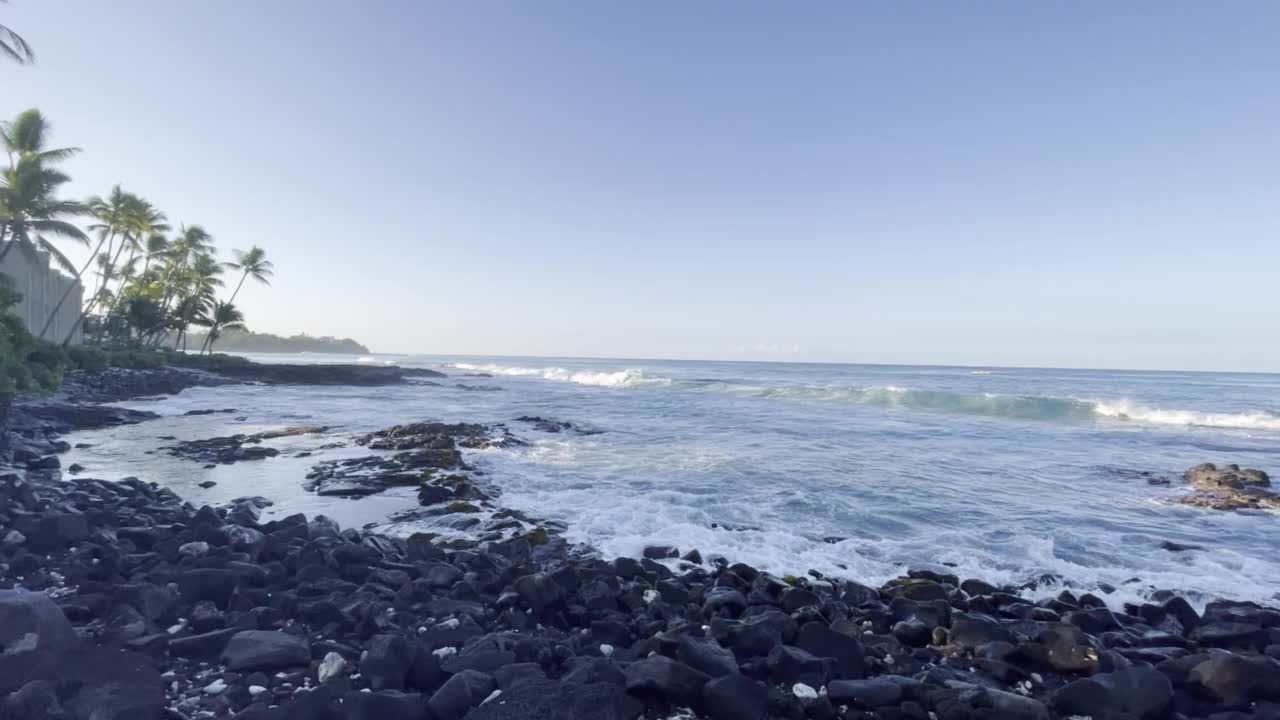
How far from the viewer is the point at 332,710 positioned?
309cm

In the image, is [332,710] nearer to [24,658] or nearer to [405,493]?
[24,658]

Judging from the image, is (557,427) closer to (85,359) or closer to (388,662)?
(388,662)

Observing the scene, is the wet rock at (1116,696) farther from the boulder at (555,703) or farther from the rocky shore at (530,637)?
the boulder at (555,703)

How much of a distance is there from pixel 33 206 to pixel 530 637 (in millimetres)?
28373

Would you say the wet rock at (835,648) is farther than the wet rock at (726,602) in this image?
No

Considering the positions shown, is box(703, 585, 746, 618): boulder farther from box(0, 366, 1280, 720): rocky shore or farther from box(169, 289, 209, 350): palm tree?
box(169, 289, 209, 350): palm tree

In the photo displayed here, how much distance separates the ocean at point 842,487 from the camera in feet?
23.2

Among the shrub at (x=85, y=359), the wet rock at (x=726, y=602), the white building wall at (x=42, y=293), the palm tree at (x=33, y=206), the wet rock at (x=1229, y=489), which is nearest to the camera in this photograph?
the wet rock at (x=726, y=602)

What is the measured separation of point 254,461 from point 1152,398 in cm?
4187

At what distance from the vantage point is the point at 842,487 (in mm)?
10703

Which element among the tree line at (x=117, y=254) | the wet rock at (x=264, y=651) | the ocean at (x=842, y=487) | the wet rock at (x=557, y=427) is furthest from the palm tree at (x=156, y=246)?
the wet rock at (x=264, y=651)

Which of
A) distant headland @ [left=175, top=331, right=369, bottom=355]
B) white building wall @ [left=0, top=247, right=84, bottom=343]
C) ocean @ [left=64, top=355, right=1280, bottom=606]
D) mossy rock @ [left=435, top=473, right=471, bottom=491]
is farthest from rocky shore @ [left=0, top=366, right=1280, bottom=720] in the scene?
distant headland @ [left=175, top=331, right=369, bottom=355]

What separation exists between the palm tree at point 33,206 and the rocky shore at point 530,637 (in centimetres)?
2220

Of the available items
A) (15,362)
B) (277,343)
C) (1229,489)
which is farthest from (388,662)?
(277,343)
